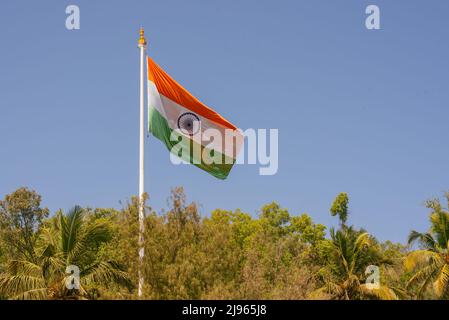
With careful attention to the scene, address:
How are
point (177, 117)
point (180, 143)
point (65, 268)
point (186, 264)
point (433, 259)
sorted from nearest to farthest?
point (186, 264) → point (65, 268) → point (180, 143) → point (177, 117) → point (433, 259)

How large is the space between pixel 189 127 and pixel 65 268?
22.8 ft

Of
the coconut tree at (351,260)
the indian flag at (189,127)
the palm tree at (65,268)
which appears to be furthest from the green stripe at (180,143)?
the coconut tree at (351,260)

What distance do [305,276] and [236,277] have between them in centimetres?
514

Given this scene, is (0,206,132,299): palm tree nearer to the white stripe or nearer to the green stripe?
the green stripe

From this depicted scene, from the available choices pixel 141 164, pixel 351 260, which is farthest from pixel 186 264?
pixel 351 260

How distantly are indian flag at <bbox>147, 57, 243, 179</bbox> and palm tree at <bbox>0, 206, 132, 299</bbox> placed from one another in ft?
13.8

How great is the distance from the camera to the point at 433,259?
36594mm

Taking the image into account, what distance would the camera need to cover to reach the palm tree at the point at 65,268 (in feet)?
89.5

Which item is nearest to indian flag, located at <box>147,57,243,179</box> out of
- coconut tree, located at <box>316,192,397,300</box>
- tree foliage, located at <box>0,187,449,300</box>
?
tree foliage, located at <box>0,187,449,300</box>

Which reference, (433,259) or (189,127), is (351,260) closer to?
(433,259)

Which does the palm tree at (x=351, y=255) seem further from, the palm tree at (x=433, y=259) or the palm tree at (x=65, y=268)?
the palm tree at (x=65, y=268)

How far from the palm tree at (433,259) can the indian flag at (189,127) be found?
1186 centimetres

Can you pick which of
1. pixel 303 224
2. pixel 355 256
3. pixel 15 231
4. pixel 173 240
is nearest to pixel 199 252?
pixel 173 240

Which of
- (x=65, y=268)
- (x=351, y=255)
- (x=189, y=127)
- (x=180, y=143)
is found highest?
(x=189, y=127)
